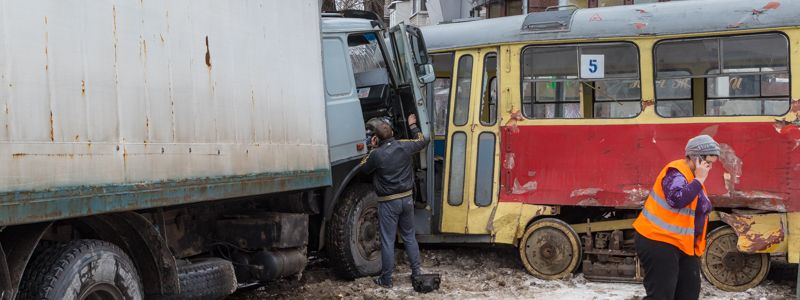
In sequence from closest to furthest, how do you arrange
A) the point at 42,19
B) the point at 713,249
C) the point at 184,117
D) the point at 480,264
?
the point at 42,19 → the point at 184,117 → the point at 713,249 → the point at 480,264

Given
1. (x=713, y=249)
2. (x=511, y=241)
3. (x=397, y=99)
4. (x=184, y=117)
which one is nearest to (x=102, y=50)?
(x=184, y=117)

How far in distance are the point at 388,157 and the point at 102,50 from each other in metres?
3.77

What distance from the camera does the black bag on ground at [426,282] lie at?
767 centimetres

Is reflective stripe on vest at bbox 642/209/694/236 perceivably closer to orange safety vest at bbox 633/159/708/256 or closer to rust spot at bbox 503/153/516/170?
orange safety vest at bbox 633/159/708/256

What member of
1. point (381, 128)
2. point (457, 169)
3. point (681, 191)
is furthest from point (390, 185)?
point (681, 191)

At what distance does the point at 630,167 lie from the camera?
8031 mm

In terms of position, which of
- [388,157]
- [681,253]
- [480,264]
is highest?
[388,157]

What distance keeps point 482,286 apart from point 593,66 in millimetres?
2246

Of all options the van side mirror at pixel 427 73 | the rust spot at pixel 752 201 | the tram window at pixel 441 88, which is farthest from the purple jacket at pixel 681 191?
the tram window at pixel 441 88

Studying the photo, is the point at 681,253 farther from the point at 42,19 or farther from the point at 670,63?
the point at 42,19

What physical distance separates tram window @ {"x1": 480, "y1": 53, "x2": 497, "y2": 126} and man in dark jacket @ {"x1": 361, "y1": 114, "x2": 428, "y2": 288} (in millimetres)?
944

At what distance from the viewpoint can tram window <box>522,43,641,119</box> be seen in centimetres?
808

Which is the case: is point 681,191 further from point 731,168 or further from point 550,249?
point 550,249

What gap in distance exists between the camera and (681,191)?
505cm
